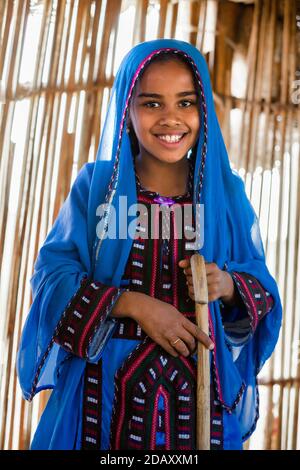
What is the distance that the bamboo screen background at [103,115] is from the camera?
250cm

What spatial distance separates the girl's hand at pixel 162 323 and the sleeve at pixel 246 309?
0.17 m

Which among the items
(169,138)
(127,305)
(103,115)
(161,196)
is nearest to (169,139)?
(169,138)

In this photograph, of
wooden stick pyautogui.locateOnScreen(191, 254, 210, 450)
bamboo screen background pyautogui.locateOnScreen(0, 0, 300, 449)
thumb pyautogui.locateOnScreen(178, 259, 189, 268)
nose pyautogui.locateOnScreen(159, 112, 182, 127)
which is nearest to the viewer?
wooden stick pyautogui.locateOnScreen(191, 254, 210, 450)

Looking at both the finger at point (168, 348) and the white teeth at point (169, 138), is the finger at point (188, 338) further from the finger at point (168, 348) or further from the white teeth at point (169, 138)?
the white teeth at point (169, 138)

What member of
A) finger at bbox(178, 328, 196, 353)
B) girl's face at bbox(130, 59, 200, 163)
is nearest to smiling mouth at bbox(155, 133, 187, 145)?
girl's face at bbox(130, 59, 200, 163)

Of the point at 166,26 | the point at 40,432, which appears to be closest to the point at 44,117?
the point at 166,26

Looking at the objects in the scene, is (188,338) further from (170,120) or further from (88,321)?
(170,120)

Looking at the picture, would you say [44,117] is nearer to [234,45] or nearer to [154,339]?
[234,45]

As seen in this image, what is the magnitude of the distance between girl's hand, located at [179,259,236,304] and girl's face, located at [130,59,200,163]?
0.99 ft

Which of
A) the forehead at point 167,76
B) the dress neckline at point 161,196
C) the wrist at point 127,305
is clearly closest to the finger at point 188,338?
the wrist at point 127,305

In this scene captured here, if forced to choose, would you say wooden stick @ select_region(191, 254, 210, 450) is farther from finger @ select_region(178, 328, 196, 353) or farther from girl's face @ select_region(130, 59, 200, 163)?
girl's face @ select_region(130, 59, 200, 163)

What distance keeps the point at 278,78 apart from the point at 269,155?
0.28m

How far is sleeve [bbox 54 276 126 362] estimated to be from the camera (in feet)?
5.58

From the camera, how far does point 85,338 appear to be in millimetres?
1700
